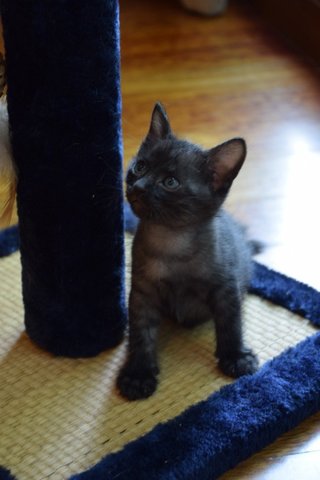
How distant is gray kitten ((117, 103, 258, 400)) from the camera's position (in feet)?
4.12

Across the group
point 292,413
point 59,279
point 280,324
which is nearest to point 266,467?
point 292,413

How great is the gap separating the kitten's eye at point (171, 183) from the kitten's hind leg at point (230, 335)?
225 mm

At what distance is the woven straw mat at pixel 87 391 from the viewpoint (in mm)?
1244

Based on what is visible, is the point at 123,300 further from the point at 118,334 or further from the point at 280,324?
the point at 280,324

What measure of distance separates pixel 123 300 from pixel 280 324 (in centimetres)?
32

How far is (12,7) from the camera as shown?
117 centimetres

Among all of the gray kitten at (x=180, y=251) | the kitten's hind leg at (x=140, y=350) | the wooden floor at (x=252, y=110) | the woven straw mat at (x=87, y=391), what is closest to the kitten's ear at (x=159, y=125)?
the gray kitten at (x=180, y=251)

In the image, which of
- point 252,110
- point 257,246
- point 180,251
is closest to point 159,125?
point 180,251

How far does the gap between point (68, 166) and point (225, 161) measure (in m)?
0.26

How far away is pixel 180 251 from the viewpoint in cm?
133

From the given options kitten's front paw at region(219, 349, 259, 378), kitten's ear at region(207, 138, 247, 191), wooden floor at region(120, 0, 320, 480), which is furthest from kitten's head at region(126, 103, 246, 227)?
wooden floor at region(120, 0, 320, 480)

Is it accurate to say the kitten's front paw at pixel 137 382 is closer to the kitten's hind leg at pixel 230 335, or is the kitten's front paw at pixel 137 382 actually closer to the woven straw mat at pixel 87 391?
the woven straw mat at pixel 87 391

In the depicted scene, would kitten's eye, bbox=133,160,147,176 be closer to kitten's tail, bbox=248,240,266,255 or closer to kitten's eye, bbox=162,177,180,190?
kitten's eye, bbox=162,177,180,190

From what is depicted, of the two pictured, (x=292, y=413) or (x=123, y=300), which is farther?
(x=123, y=300)
